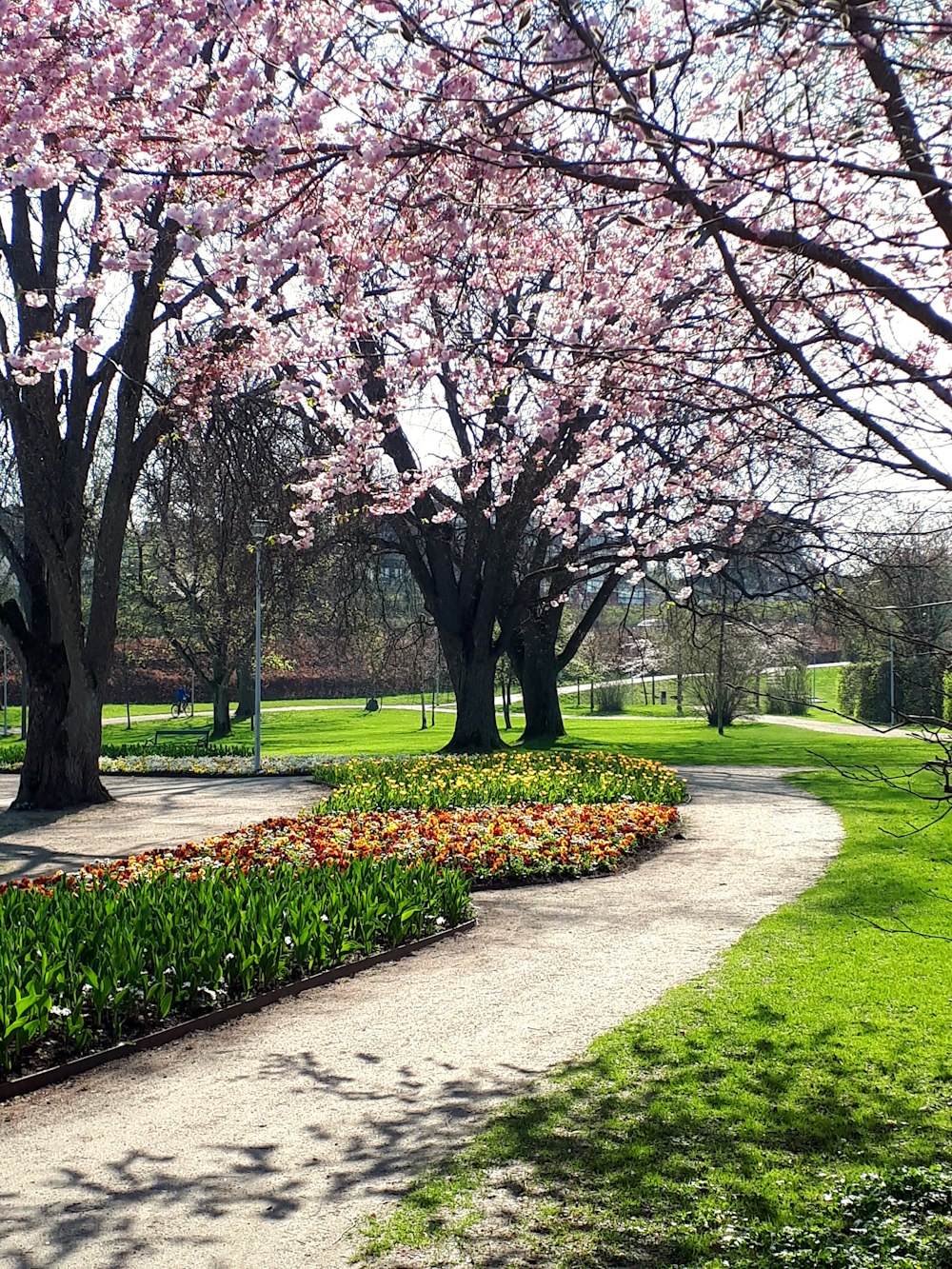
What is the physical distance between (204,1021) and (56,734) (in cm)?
1033

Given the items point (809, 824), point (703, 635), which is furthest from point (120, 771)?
point (703, 635)

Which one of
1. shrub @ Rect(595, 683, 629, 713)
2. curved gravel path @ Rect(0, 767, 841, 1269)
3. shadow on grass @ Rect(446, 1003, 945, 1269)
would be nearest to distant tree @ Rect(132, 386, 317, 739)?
curved gravel path @ Rect(0, 767, 841, 1269)

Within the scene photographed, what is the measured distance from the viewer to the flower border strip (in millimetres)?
5129

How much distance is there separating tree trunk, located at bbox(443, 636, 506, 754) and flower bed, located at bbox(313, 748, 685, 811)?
17.3 feet

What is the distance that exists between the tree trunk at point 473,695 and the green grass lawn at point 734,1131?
665 inches

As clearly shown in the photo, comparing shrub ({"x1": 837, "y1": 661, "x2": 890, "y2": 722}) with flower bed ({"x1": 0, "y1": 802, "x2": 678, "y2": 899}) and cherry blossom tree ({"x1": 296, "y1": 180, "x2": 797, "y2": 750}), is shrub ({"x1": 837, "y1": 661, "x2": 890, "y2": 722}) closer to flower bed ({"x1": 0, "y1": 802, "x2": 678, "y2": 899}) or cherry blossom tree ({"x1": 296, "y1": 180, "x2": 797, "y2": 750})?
cherry blossom tree ({"x1": 296, "y1": 180, "x2": 797, "y2": 750})

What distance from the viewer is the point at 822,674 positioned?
204 ft

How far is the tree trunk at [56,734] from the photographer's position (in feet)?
50.2

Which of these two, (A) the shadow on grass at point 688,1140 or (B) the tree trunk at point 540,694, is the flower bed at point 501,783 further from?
(B) the tree trunk at point 540,694

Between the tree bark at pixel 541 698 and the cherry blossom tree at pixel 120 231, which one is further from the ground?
the cherry blossom tree at pixel 120 231

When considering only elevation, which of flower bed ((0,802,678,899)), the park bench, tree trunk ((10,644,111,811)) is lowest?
the park bench

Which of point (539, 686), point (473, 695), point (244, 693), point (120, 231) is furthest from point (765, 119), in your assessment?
point (244, 693)

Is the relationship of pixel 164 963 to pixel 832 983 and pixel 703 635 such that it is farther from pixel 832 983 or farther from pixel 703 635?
pixel 703 635

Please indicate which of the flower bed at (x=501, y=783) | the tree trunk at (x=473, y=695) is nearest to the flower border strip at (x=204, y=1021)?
the flower bed at (x=501, y=783)
